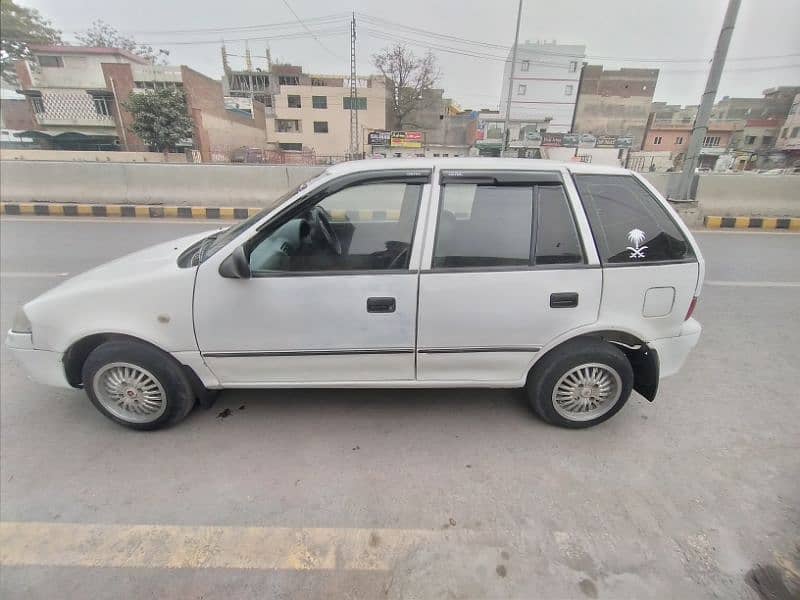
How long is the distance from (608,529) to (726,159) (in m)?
40.4

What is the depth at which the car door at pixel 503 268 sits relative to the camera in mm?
2287

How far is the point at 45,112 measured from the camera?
3597 cm

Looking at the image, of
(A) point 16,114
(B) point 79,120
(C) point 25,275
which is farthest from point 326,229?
(A) point 16,114

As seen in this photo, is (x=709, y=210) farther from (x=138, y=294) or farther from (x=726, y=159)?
(x=726, y=159)

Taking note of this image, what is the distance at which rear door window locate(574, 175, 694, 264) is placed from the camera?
2.36m

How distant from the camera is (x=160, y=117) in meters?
30.7

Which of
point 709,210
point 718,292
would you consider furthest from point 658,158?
point 718,292

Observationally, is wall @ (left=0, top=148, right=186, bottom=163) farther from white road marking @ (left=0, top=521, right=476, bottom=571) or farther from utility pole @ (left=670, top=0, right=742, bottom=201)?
white road marking @ (left=0, top=521, right=476, bottom=571)

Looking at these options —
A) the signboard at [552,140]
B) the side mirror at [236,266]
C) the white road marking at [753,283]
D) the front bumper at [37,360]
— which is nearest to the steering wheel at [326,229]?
the side mirror at [236,266]

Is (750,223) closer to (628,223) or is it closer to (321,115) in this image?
(628,223)

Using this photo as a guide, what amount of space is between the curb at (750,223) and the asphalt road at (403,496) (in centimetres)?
845

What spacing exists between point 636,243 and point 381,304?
1.58 meters

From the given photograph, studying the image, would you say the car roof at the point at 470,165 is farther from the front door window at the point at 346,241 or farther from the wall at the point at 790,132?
the wall at the point at 790,132

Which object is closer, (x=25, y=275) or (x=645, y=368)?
(x=645, y=368)
